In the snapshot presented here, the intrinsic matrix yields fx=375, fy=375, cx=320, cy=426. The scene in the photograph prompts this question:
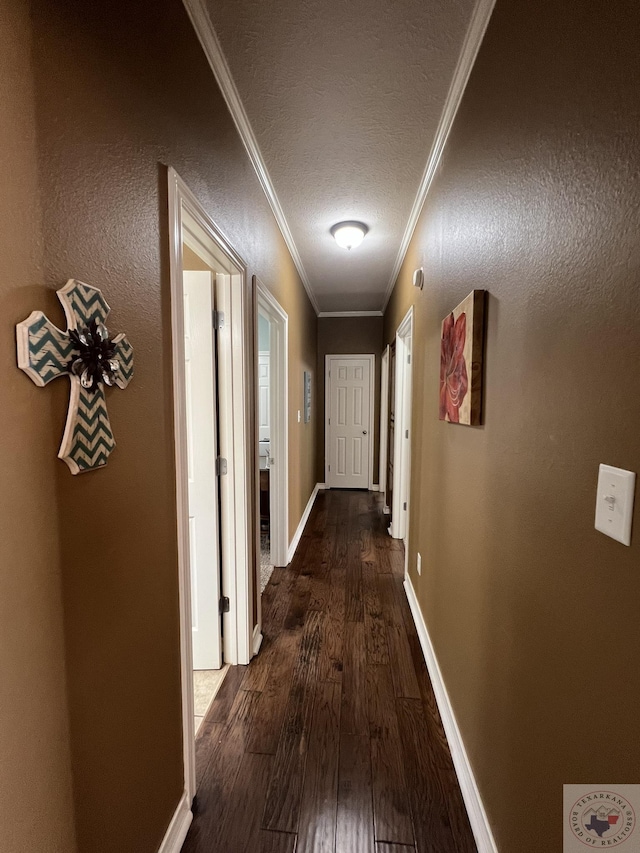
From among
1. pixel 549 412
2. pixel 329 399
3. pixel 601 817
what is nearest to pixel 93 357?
pixel 549 412

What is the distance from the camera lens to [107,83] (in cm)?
81

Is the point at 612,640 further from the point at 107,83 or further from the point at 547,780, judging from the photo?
the point at 107,83

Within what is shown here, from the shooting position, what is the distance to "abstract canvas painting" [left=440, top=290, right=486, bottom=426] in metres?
1.28

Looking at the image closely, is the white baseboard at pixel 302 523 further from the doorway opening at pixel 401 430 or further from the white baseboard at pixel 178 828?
the white baseboard at pixel 178 828

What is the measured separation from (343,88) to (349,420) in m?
4.28

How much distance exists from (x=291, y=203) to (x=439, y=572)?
2339 mm

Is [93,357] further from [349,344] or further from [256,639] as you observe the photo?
[349,344]

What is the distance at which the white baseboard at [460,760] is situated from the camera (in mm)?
1130

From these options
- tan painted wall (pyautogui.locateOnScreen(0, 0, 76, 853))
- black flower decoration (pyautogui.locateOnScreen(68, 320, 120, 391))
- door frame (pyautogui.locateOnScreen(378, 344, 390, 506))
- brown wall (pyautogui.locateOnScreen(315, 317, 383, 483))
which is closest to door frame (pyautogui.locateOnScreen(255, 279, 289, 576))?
door frame (pyautogui.locateOnScreen(378, 344, 390, 506))

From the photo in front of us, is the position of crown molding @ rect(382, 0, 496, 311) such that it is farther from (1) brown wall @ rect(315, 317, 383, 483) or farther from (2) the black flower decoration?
(1) brown wall @ rect(315, 317, 383, 483)

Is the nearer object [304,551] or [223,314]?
[223,314]

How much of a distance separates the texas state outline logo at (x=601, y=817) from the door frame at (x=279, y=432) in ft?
7.65

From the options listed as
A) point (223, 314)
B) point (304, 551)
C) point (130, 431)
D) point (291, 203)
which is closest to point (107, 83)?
point (130, 431)

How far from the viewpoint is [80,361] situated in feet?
2.39
